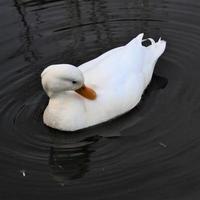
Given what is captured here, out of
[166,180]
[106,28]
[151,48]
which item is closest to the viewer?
[166,180]

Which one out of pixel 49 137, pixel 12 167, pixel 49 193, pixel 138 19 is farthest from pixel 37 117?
pixel 138 19

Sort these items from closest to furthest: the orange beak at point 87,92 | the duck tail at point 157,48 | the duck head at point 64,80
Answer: the duck head at point 64,80 → the orange beak at point 87,92 → the duck tail at point 157,48

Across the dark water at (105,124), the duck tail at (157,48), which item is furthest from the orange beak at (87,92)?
the duck tail at (157,48)

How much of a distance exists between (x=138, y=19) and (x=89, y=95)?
2.42 meters

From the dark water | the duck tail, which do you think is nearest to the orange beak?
the dark water

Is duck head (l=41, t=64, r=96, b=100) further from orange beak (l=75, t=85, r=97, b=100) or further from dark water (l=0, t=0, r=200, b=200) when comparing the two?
dark water (l=0, t=0, r=200, b=200)

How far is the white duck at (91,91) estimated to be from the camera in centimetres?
670

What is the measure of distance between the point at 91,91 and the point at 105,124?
0.39 metres

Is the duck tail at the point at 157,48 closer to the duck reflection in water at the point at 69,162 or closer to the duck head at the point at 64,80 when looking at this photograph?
the duck head at the point at 64,80

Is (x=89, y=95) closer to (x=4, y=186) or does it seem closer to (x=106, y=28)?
(x=4, y=186)

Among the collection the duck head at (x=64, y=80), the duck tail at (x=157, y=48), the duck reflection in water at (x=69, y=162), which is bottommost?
the duck reflection in water at (x=69, y=162)

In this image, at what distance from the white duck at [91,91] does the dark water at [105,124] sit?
13cm

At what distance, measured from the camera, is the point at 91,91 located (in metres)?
6.86

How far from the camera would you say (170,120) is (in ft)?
22.3
